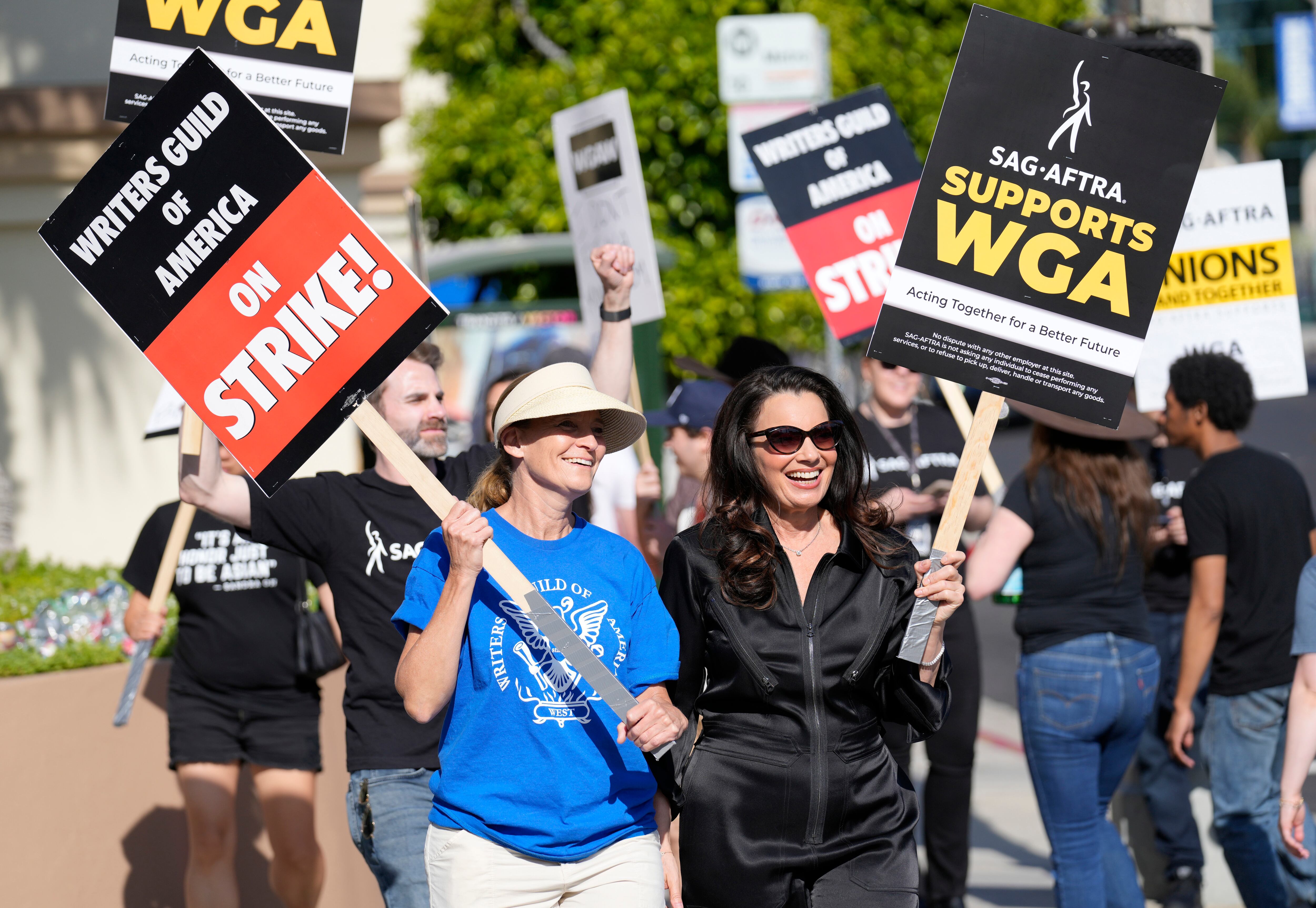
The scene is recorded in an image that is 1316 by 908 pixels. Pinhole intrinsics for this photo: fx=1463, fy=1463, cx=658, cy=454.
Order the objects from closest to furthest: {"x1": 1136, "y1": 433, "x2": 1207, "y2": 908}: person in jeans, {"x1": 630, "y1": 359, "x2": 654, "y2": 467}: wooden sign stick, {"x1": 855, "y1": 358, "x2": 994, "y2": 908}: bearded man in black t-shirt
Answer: {"x1": 630, "y1": 359, "x2": 654, "y2": 467}: wooden sign stick, {"x1": 855, "y1": 358, "x2": 994, "y2": 908}: bearded man in black t-shirt, {"x1": 1136, "y1": 433, "x2": 1207, "y2": 908}: person in jeans

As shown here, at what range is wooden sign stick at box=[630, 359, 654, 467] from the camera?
A: 15.6 ft

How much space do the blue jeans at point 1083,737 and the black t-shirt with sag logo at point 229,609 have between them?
2664mm

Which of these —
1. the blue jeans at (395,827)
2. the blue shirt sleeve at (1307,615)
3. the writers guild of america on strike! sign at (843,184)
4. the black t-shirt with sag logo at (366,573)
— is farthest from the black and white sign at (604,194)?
the blue shirt sleeve at (1307,615)

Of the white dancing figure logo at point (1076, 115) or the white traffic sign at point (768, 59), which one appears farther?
the white traffic sign at point (768, 59)

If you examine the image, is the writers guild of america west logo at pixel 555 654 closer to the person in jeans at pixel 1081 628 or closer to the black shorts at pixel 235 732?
the person in jeans at pixel 1081 628

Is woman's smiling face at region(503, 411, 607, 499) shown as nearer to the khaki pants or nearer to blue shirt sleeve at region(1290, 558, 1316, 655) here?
the khaki pants

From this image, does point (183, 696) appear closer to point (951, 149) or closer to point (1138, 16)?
point (951, 149)

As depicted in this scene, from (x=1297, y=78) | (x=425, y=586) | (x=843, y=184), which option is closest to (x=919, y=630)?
(x=425, y=586)

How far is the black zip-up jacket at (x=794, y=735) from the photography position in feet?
11.3

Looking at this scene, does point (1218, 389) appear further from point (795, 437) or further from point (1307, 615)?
point (795, 437)

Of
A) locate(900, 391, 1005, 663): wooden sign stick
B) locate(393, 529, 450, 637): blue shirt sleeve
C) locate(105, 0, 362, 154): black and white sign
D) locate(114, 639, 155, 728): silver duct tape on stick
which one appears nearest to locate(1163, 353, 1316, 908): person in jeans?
locate(900, 391, 1005, 663): wooden sign stick

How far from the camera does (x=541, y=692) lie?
344 cm

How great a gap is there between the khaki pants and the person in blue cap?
A: 2172mm

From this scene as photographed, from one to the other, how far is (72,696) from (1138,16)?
20.5 ft
